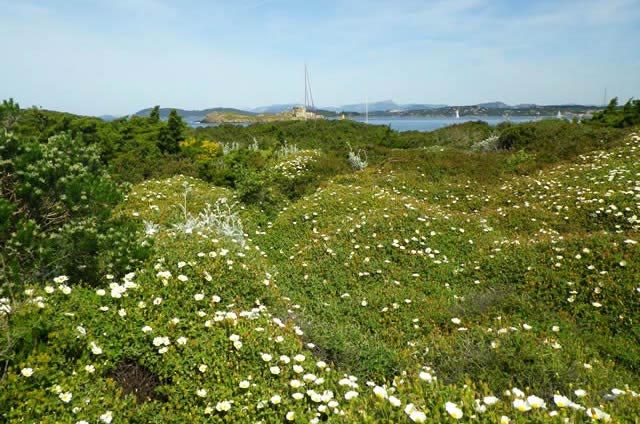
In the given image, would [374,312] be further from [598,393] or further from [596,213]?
[596,213]

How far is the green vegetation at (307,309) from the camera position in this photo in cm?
303

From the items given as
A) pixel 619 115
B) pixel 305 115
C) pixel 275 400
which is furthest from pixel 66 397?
pixel 305 115

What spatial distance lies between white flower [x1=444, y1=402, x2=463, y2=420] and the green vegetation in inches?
0.4

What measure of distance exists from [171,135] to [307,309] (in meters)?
15.8

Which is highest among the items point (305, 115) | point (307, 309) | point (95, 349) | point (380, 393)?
point (305, 115)

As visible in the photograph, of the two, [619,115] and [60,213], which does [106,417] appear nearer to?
[60,213]

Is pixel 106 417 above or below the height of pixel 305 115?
below

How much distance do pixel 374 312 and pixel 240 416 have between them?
2.94 m

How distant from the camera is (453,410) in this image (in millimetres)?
2594

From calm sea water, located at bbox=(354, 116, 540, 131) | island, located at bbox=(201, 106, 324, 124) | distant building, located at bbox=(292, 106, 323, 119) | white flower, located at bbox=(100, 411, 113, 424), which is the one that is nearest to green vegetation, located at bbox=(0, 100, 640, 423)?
white flower, located at bbox=(100, 411, 113, 424)

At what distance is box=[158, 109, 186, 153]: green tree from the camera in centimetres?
1932

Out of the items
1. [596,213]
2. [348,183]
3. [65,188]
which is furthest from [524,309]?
[348,183]

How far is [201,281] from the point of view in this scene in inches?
178

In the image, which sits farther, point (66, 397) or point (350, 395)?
point (350, 395)
